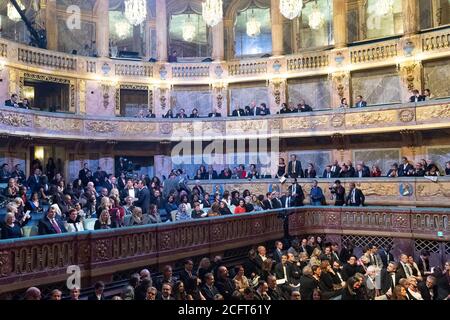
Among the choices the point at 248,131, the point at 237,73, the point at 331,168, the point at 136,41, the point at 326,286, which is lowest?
the point at 326,286

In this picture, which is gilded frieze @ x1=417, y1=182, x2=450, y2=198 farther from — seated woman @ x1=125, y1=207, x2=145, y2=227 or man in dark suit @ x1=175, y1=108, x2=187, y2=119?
man in dark suit @ x1=175, y1=108, x2=187, y2=119

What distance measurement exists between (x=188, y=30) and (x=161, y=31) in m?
1.21

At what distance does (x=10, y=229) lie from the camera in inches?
224

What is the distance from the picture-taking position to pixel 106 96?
16844mm

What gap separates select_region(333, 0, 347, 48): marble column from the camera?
1677 centimetres

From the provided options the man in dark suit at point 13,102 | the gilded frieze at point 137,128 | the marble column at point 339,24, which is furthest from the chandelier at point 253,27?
the man in dark suit at point 13,102

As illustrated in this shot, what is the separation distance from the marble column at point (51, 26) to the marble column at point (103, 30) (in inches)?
61.4

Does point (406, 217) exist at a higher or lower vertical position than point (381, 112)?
lower

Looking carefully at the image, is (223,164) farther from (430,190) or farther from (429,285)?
(429,285)

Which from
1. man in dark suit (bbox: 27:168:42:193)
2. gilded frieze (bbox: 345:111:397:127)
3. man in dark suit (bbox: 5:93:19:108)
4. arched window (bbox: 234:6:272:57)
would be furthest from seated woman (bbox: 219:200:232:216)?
arched window (bbox: 234:6:272:57)

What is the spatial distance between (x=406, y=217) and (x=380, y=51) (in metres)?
7.53

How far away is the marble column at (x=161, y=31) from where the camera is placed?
17781 millimetres

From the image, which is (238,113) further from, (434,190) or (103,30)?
(434,190)

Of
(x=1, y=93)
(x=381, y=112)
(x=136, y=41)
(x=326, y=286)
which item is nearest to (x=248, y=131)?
(x=381, y=112)
